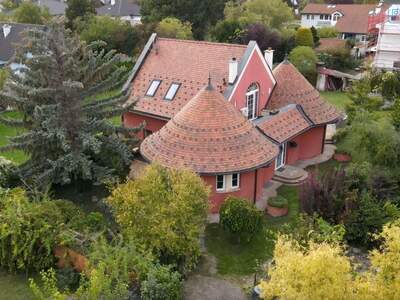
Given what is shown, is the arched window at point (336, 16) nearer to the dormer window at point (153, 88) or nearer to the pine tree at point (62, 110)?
the dormer window at point (153, 88)

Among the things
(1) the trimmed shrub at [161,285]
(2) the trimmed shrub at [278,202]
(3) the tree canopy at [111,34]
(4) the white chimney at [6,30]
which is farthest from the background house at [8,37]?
(1) the trimmed shrub at [161,285]

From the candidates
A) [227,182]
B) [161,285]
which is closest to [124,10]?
[227,182]

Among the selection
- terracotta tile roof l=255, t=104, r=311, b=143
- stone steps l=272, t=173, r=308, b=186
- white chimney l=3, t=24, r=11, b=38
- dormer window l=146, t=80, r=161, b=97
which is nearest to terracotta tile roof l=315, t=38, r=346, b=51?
terracotta tile roof l=255, t=104, r=311, b=143

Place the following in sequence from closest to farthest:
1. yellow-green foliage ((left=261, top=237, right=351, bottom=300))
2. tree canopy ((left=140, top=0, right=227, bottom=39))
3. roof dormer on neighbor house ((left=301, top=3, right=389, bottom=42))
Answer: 1. yellow-green foliage ((left=261, top=237, right=351, bottom=300))
2. tree canopy ((left=140, top=0, right=227, bottom=39))
3. roof dormer on neighbor house ((left=301, top=3, right=389, bottom=42))

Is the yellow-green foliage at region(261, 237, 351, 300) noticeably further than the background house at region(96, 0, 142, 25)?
No

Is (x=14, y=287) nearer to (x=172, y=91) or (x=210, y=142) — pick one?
(x=210, y=142)

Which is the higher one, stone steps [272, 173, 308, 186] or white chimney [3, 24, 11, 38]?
white chimney [3, 24, 11, 38]

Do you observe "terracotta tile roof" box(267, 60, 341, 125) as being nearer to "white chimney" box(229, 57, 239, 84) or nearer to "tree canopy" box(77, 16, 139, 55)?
"white chimney" box(229, 57, 239, 84)
